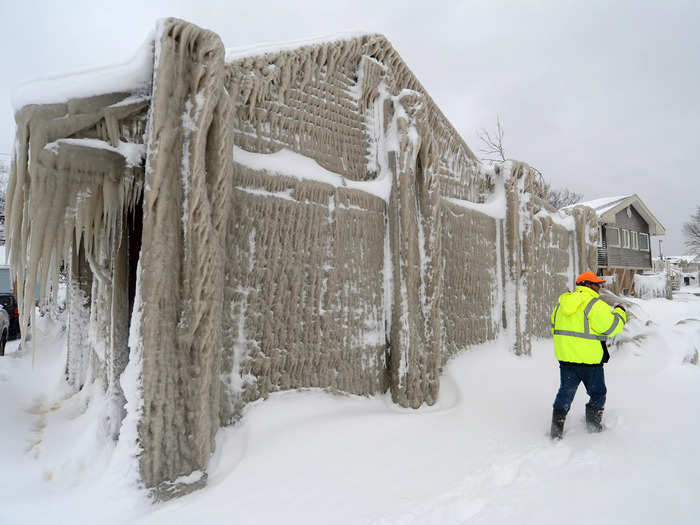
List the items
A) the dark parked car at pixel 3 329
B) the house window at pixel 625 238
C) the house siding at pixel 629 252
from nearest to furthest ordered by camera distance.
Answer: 1. the dark parked car at pixel 3 329
2. the house siding at pixel 629 252
3. the house window at pixel 625 238

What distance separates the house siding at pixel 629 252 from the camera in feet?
67.9

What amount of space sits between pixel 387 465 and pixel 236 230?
206 cm

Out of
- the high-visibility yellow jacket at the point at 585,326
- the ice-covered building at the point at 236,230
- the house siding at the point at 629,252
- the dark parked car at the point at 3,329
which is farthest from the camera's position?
the house siding at the point at 629,252

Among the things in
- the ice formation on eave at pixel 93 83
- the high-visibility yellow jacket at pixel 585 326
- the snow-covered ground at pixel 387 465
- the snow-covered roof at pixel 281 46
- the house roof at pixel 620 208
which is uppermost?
the house roof at pixel 620 208

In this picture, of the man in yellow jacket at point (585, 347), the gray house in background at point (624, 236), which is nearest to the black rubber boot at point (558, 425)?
the man in yellow jacket at point (585, 347)

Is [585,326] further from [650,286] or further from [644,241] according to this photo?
[644,241]

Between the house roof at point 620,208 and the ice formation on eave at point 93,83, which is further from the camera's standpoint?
the house roof at point 620,208

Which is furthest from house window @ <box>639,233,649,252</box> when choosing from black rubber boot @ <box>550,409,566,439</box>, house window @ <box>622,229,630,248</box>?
black rubber boot @ <box>550,409,566,439</box>

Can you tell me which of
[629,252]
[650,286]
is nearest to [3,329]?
[629,252]

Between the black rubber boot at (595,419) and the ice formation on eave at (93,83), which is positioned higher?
the ice formation on eave at (93,83)

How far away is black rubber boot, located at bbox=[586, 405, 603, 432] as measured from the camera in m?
3.61

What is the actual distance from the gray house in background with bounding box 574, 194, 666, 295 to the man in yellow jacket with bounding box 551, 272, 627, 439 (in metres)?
17.2

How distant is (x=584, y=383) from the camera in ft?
11.9

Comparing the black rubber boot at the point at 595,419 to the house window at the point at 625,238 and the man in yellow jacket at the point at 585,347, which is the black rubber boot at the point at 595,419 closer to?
the man in yellow jacket at the point at 585,347
